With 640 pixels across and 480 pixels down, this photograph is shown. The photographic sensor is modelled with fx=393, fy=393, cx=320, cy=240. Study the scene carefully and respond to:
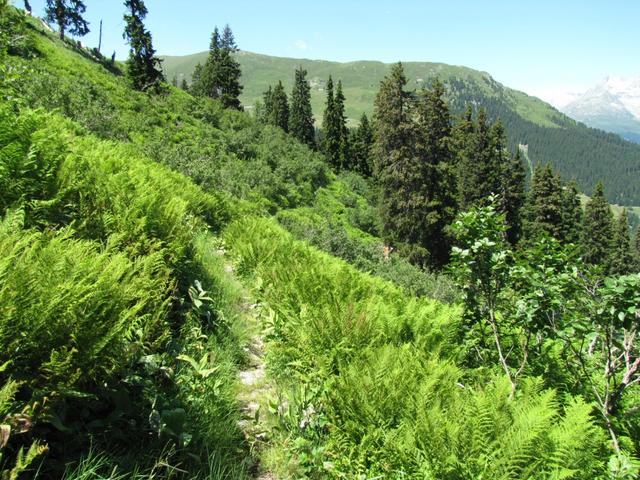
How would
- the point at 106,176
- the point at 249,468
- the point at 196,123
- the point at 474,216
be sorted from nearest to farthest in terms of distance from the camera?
the point at 249,468, the point at 474,216, the point at 106,176, the point at 196,123

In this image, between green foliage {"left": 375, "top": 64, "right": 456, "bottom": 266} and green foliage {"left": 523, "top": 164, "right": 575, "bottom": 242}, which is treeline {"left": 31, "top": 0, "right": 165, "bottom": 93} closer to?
green foliage {"left": 375, "top": 64, "right": 456, "bottom": 266}

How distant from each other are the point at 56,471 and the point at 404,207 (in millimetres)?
29025

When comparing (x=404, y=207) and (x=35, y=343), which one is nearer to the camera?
(x=35, y=343)

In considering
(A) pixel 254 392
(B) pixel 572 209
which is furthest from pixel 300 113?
(A) pixel 254 392

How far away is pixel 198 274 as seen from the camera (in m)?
5.19

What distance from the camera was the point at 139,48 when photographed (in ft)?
112

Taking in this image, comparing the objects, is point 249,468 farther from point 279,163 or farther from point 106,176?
point 279,163

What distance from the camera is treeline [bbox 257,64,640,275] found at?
29.7 m

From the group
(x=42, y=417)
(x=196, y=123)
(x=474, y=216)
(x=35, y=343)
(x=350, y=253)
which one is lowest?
(x=350, y=253)

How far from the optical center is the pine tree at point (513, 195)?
43.0 m

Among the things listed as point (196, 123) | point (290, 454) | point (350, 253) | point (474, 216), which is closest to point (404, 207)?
point (350, 253)

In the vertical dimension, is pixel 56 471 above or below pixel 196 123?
below

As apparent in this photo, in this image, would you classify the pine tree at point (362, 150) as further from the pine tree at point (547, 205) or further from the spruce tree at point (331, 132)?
the pine tree at point (547, 205)

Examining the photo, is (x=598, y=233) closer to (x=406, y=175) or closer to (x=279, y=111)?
(x=406, y=175)
